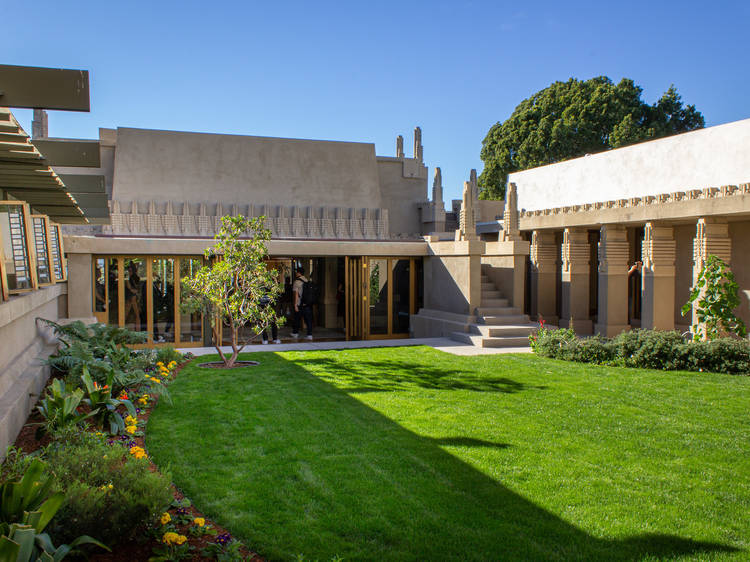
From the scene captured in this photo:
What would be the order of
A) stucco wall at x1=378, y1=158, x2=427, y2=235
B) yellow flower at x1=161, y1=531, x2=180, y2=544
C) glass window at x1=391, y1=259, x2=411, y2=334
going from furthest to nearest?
1. stucco wall at x1=378, y1=158, x2=427, y2=235
2. glass window at x1=391, y1=259, x2=411, y2=334
3. yellow flower at x1=161, y1=531, x2=180, y2=544

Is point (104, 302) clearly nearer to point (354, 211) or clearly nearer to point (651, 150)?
point (354, 211)

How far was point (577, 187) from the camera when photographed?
24.2 metres

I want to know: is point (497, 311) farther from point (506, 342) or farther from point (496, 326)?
point (506, 342)

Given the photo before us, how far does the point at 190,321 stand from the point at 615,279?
40.7 feet

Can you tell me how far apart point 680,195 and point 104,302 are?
50.5 feet

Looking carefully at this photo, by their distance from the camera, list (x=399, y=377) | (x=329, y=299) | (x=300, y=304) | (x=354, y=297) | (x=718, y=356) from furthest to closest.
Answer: (x=329, y=299)
(x=354, y=297)
(x=300, y=304)
(x=718, y=356)
(x=399, y=377)

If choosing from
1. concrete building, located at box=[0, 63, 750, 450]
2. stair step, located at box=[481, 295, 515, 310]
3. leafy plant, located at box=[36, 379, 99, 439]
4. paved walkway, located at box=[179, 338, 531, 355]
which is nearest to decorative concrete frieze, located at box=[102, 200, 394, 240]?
concrete building, located at box=[0, 63, 750, 450]

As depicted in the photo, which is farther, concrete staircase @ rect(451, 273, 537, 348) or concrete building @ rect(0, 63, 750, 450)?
concrete staircase @ rect(451, 273, 537, 348)

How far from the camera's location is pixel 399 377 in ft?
35.4

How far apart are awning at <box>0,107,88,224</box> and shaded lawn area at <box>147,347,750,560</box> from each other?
3590 millimetres

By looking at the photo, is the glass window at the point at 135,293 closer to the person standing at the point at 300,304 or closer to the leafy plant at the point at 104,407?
the person standing at the point at 300,304

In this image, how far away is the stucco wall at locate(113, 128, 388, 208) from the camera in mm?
23156

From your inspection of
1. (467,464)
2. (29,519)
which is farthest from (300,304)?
(29,519)

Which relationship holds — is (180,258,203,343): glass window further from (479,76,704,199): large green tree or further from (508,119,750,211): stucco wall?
(479,76,704,199): large green tree
